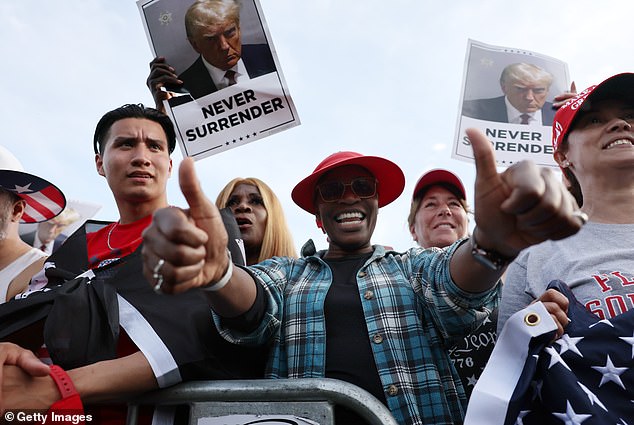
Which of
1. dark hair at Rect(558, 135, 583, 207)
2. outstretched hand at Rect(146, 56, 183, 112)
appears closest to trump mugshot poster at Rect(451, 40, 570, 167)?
dark hair at Rect(558, 135, 583, 207)

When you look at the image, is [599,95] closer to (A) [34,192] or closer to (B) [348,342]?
(B) [348,342]

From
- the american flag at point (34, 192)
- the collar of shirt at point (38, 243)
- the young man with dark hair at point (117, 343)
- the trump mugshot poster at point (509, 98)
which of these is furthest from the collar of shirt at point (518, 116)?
the collar of shirt at point (38, 243)

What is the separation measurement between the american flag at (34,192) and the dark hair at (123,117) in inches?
22.5

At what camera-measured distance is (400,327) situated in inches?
81.4

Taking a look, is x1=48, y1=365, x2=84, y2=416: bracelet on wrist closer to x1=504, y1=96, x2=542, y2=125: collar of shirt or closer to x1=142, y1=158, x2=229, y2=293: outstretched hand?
x1=142, y1=158, x2=229, y2=293: outstretched hand

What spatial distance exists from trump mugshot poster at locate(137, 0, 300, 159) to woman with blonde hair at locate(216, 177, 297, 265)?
0.36m

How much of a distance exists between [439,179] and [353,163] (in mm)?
1301

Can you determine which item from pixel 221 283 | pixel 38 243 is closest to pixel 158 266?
pixel 221 283

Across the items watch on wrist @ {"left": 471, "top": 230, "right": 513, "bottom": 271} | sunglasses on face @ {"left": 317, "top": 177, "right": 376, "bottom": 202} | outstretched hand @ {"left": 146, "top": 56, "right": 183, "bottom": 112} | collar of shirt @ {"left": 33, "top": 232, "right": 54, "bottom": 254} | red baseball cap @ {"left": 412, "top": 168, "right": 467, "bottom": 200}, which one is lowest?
red baseball cap @ {"left": 412, "top": 168, "right": 467, "bottom": 200}

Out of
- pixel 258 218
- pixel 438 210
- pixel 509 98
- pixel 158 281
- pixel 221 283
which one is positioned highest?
pixel 158 281

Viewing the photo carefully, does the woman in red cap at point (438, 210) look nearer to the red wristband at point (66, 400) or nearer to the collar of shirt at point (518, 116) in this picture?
the collar of shirt at point (518, 116)

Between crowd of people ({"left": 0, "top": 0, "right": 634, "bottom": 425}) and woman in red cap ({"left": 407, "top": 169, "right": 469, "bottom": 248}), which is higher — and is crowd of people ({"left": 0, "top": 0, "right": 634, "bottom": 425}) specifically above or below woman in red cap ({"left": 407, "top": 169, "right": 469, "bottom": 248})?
above

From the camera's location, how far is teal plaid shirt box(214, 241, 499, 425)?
193cm

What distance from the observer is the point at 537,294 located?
78.2 inches
